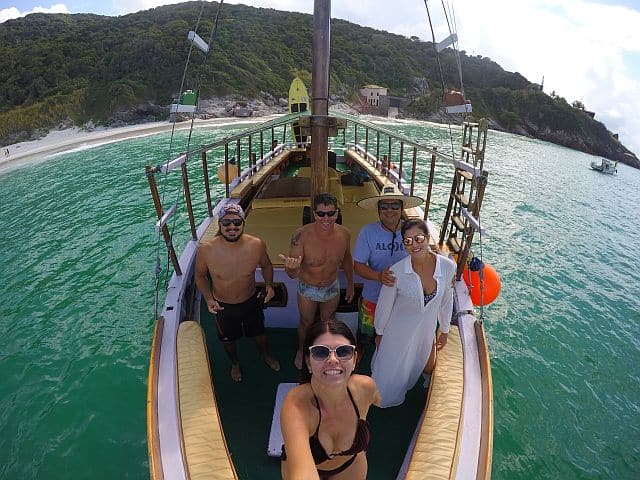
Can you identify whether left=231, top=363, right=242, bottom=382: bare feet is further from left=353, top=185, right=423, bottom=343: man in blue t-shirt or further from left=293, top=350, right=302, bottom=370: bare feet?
left=353, top=185, right=423, bottom=343: man in blue t-shirt

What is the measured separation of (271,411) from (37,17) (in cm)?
12303

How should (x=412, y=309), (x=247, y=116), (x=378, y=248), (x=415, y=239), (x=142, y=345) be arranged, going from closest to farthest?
1. (x=415, y=239)
2. (x=412, y=309)
3. (x=378, y=248)
4. (x=142, y=345)
5. (x=247, y=116)

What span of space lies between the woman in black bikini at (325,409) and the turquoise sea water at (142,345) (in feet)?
9.25

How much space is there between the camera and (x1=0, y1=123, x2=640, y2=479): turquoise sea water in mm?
3785

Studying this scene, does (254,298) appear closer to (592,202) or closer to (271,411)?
(271,411)

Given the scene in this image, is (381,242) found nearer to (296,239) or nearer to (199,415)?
(296,239)

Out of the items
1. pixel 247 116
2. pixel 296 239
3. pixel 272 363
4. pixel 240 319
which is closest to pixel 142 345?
pixel 272 363

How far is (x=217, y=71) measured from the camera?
55250 mm

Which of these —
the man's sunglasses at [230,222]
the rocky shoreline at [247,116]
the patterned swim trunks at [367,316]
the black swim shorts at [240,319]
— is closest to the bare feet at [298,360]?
the black swim shorts at [240,319]

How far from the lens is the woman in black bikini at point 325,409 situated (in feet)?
4.67

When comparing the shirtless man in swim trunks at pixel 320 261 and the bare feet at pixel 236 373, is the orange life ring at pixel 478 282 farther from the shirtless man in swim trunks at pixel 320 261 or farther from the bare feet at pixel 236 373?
the bare feet at pixel 236 373

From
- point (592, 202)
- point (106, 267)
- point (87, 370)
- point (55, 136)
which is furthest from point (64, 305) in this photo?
point (55, 136)

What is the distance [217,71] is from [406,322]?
61955 mm

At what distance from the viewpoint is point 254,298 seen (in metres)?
3.33
